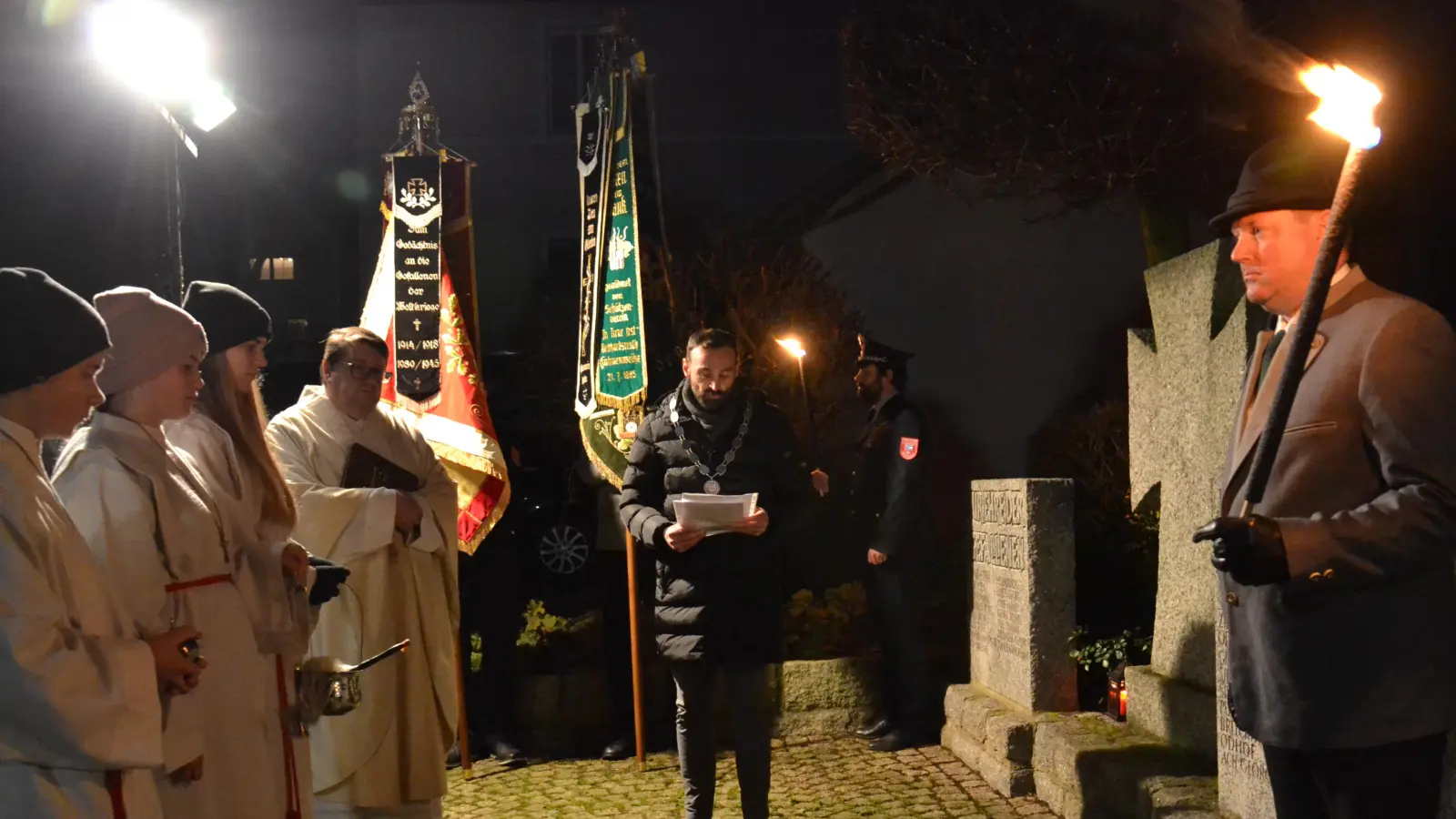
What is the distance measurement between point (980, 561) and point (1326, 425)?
190 inches

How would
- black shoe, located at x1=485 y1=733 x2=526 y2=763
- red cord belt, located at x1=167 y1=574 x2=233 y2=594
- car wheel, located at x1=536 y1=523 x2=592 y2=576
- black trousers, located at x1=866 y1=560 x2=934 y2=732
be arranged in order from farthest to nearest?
car wheel, located at x1=536 y1=523 x2=592 y2=576 → black trousers, located at x1=866 y1=560 x2=934 y2=732 → black shoe, located at x1=485 y1=733 x2=526 y2=763 → red cord belt, located at x1=167 y1=574 x2=233 y2=594

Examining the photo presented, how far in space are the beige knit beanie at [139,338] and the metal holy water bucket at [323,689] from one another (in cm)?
98

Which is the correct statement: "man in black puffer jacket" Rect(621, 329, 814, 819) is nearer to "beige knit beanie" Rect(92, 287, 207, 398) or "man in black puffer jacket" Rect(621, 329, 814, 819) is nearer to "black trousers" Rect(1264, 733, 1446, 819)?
"beige knit beanie" Rect(92, 287, 207, 398)

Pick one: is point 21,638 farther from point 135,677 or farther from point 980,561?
point 980,561

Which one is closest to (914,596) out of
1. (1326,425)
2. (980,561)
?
(980,561)

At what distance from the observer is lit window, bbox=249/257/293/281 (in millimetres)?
20016

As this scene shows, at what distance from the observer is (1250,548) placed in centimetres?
249

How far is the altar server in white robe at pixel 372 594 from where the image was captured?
5234mm

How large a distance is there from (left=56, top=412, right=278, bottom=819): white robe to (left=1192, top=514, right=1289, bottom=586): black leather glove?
227cm

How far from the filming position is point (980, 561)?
24.2 feet

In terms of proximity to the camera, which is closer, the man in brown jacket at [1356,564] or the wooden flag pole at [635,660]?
the man in brown jacket at [1356,564]

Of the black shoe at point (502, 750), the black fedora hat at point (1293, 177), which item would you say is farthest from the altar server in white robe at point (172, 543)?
the black shoe at point (502, 750)

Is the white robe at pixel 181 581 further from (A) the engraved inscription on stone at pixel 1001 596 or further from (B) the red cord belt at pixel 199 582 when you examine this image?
(A) the engraved inscription on stone at pixel 1001 596

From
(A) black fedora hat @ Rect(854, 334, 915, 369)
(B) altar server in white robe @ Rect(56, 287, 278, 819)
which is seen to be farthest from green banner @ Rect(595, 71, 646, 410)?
(B) altar server in white robe @ Rect(56, 287, 278, 819)
